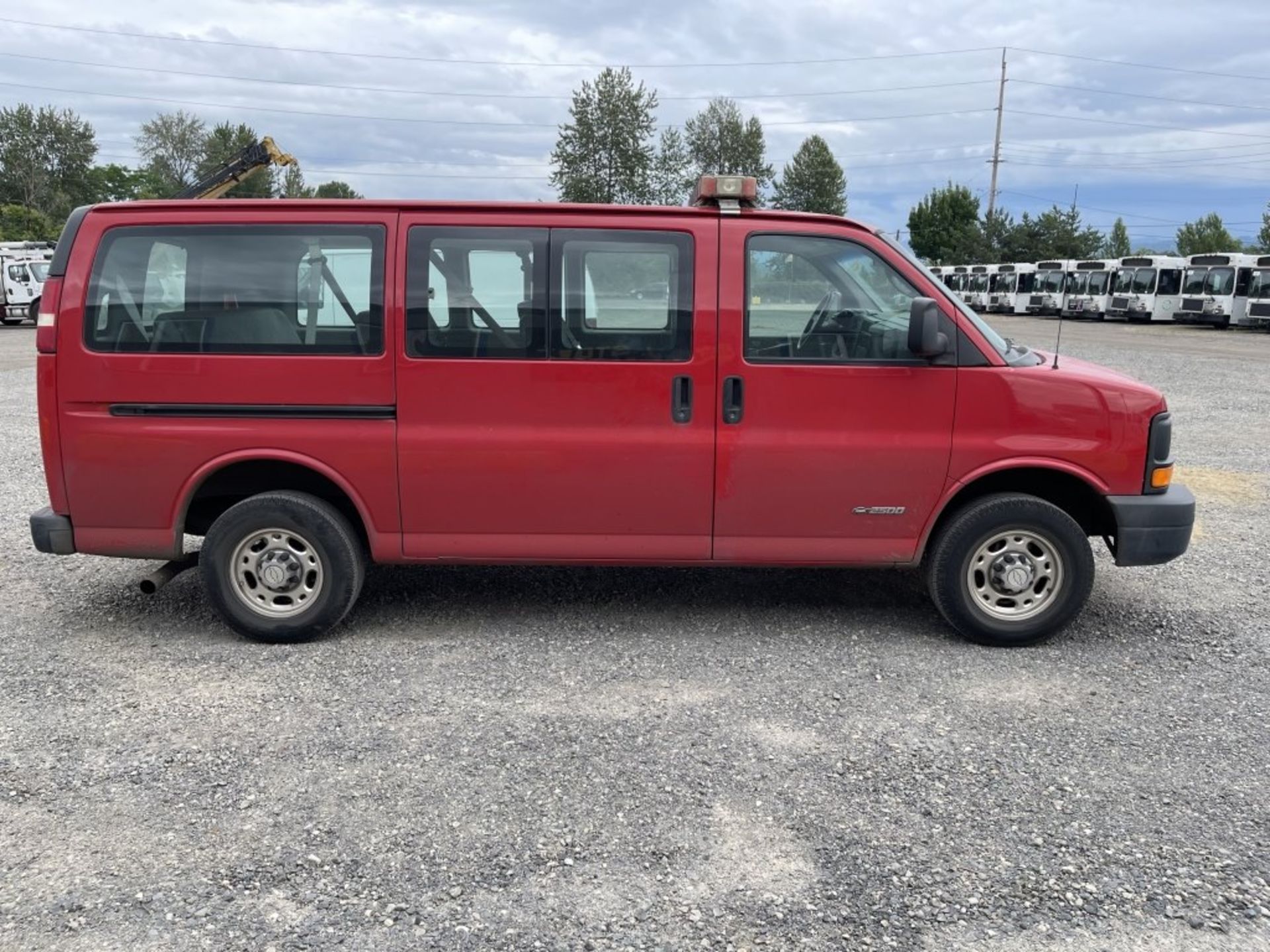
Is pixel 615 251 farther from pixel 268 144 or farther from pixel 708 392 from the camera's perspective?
pixel 268 144

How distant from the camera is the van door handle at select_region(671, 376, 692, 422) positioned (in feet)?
15.7

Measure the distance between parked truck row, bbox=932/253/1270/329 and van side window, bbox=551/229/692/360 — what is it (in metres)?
27.7

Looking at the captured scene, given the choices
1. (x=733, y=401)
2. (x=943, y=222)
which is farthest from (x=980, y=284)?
(x=733, y=401)

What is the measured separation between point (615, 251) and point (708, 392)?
81 centimetres

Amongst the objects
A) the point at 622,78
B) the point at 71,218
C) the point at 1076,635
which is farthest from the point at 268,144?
the point at 622,78

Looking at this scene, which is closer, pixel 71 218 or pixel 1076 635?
pixel 71 218

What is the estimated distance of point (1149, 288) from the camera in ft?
131

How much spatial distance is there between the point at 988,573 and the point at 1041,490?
56 cm

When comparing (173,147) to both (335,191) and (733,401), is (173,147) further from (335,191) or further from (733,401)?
(733,401)

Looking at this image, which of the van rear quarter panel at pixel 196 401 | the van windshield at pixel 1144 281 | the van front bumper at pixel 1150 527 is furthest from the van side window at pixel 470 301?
the van windshield at pixel 1144 281

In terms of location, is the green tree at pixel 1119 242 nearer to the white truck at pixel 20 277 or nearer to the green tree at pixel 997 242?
the green tree at pixel 997 242

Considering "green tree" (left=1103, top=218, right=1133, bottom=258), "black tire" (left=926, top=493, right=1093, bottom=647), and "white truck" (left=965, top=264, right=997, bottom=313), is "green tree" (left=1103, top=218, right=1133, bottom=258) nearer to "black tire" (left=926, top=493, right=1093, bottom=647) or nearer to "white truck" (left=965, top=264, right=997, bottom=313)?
"white truck" (left=965, top=264, right=997, bottom=313)

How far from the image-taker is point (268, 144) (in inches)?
713

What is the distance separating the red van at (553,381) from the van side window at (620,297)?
1 cm
